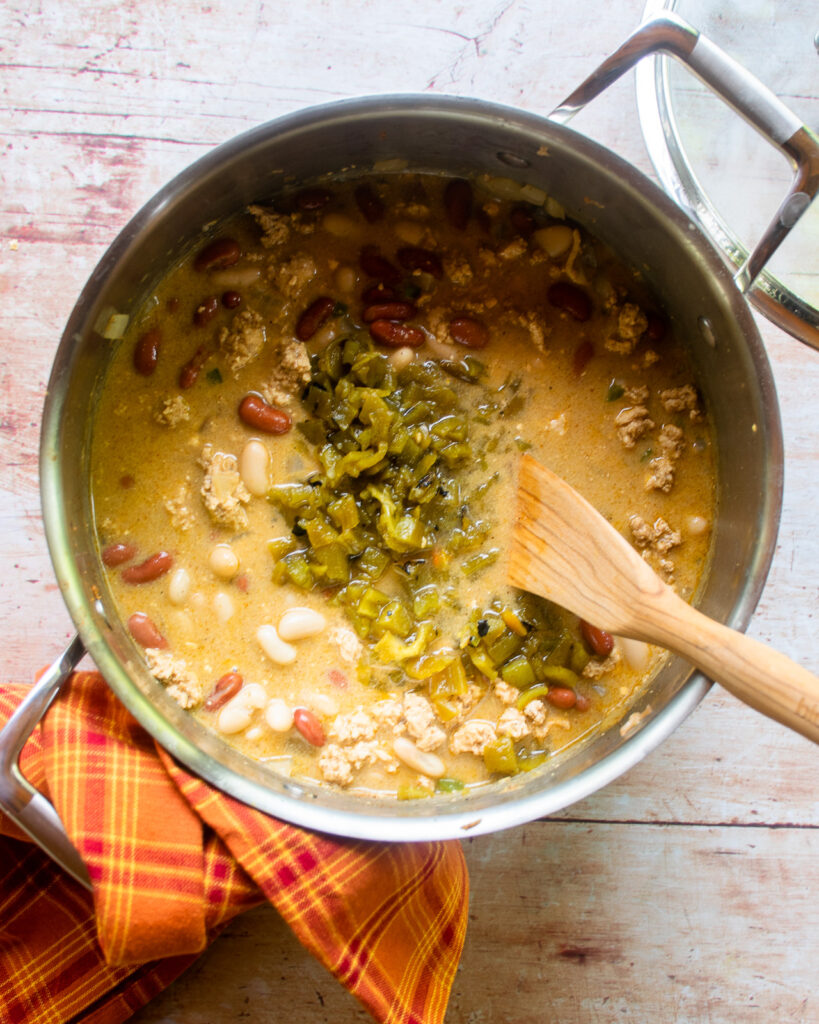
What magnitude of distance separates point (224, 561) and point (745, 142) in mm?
1085

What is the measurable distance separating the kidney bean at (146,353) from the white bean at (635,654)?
906 millimetres

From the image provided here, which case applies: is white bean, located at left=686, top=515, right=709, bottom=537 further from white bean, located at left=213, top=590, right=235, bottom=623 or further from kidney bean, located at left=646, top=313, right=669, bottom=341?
white bean, located at left=213, top=590, right=235, bottom=623

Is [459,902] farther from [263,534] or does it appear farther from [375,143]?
[375,143]

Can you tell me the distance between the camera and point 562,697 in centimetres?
142

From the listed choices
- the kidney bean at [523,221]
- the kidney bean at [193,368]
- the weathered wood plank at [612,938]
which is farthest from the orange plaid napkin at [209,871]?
the kidney bean at [523,221]

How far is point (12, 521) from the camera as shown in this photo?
1467 millimetres

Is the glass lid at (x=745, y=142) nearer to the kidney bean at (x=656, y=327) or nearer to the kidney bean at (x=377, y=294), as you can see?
the kidney bean at (x=656, y=327)

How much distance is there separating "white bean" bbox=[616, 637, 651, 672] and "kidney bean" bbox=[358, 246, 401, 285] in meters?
0.73

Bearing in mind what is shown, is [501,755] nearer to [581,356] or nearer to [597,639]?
[597,639]

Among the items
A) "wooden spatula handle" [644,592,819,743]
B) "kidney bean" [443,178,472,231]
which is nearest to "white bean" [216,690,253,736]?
"wooden spatula handle" [644,592,819,743]

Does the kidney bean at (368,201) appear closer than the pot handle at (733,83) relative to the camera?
No

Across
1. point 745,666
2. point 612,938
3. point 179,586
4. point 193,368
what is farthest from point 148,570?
point 612,938

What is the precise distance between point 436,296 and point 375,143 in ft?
0.88

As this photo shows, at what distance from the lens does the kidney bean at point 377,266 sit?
4.77 feet
